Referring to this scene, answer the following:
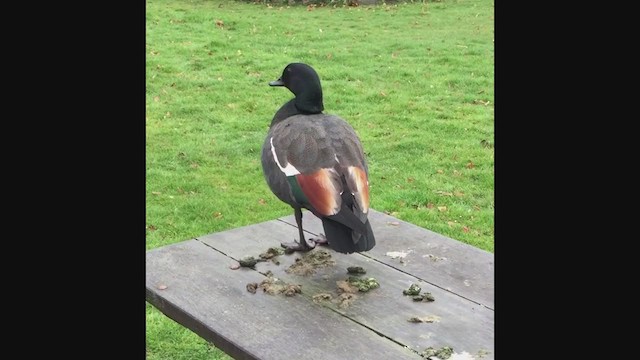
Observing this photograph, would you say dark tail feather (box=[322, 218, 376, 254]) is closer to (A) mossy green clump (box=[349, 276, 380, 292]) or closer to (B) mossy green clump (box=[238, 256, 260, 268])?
(A) mossy green clump (box=[349, 276, 380, 292])

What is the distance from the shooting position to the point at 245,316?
107 inches

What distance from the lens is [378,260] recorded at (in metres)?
3.19

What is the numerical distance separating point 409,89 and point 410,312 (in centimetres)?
652

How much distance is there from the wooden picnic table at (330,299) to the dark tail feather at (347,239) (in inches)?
7.9

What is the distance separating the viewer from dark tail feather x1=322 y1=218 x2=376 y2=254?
278 centimetres

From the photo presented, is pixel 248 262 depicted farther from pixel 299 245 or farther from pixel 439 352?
pixel 439 352

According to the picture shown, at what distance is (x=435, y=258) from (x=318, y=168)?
724 millimetres

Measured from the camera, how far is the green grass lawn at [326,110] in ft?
18.6

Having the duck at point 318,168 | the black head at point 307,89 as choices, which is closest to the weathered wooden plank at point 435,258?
the duck at point 318,168

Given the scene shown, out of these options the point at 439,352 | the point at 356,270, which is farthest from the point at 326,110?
the point at 439,352

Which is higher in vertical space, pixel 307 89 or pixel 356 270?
pixel 307 89

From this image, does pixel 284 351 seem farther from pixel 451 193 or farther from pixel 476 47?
pixel 476 47

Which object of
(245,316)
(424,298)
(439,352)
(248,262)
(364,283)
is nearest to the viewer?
(439,352)
